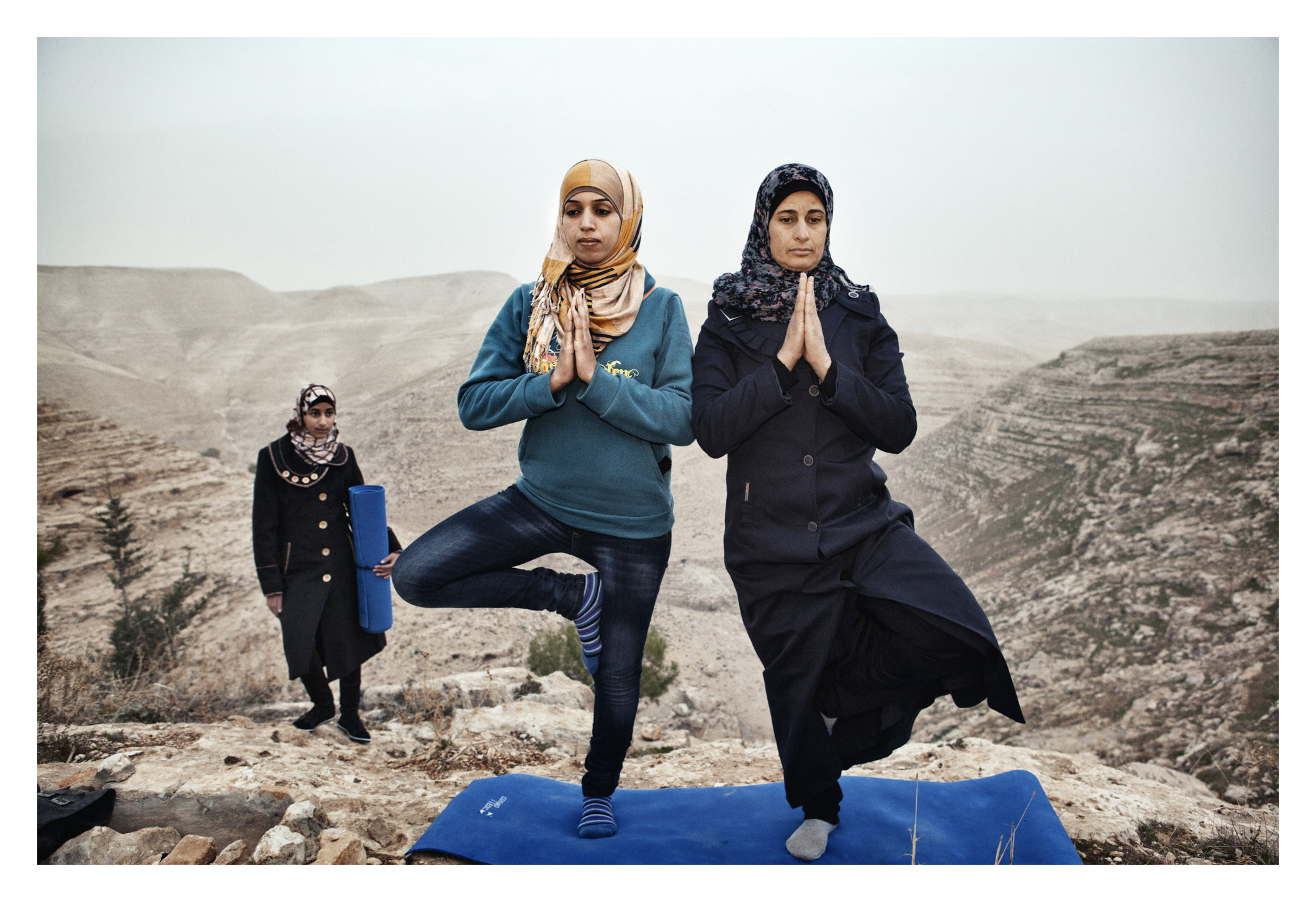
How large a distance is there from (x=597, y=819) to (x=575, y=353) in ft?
4.68

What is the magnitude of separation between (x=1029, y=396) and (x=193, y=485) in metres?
13.8

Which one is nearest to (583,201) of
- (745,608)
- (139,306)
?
(745,608)

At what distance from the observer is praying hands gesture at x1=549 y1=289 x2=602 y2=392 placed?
2.23 meters

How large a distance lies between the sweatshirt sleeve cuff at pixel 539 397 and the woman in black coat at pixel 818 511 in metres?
0.41

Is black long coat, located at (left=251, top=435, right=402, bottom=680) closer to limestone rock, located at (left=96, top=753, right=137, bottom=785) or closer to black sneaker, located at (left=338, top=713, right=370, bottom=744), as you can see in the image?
black sneaker, located at (left=338, top=713, right=370, bottom=744)

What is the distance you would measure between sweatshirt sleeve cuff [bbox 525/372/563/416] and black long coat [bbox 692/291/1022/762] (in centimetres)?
40

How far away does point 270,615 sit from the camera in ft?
27.1

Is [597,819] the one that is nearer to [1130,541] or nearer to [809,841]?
[809,841]

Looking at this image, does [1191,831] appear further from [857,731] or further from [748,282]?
[748,282]

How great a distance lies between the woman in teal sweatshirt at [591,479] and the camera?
2.37 meters

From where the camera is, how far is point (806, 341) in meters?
2.13

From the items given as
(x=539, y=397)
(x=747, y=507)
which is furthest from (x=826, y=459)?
(x=539, y=397)

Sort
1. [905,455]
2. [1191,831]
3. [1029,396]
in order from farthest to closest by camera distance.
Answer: [905,455]
[1029,396]
[1191,831]

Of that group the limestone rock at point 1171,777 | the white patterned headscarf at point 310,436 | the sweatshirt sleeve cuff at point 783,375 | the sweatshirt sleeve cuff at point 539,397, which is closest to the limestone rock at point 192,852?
the white patterned headscarf at point 310,436
